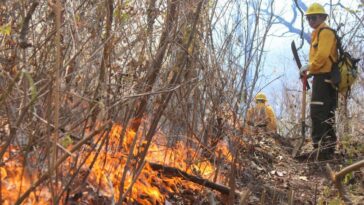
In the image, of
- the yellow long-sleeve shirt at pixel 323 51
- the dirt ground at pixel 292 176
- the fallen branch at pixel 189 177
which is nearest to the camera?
the fallen branch at pixel 189 177

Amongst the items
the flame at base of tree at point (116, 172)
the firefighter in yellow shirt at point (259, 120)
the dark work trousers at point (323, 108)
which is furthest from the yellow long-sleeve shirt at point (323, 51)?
the flame at base of tree at point (116, 172)

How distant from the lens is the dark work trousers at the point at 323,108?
6.05 metres

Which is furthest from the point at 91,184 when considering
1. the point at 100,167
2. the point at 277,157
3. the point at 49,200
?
the point at 277,157

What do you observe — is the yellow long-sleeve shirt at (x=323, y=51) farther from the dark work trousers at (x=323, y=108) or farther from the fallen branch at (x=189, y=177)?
the fallen branch at (x=189, y=177)

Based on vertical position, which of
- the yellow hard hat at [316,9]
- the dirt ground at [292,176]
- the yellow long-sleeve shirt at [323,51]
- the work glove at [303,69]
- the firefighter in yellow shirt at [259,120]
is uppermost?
the yellow hard hat at [316,9]

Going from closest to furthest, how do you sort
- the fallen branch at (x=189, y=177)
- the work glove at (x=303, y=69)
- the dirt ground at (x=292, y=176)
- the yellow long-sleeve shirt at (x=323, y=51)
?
the fallen branch at (x=189, y=177)
the dirt ground at (x=292, y=176)
the yellow long-sleeve shirt at (x=323, y=51)
the work glove at (x=303, y=69)

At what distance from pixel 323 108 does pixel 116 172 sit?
135 inches

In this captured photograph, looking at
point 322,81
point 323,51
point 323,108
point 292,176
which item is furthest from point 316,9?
point 292,176

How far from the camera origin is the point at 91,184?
328 centimetres

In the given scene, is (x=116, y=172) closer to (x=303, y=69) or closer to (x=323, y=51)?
(x=323, y=51)

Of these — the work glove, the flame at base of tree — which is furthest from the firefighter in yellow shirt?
the flame at base of tree

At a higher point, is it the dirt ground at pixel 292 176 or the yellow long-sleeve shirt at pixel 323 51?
the yellow long-sleeve shirt at pixel 323 51

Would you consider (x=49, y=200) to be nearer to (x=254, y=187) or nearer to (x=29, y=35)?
(x=29, y=35)

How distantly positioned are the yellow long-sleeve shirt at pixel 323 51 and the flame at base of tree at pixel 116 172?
1.86 meters
